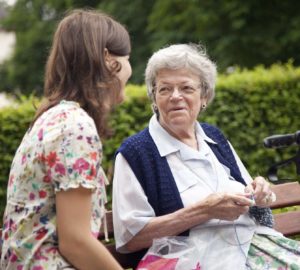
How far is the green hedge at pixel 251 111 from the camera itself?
7.48 meters

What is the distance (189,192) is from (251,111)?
4805 millimetres

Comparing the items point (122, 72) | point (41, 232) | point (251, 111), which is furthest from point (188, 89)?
point (251, 111)

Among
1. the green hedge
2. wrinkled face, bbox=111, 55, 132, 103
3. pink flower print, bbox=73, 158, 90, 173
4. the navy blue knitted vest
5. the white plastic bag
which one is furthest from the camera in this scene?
the green hedge

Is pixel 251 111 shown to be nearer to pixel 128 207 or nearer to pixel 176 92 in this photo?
pixel 176 92

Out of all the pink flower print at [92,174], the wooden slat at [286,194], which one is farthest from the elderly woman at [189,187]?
the pink flower print at [92,174]

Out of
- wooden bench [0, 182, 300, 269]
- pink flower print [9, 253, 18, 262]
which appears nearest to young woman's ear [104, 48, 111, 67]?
pink flower print [9, 253, 18, 262]

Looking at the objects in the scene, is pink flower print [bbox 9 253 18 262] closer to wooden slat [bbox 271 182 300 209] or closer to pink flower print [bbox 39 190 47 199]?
pink flower print [bbox 39 190 47 199]

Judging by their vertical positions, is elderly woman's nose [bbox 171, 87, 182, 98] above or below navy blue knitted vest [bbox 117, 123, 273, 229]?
above

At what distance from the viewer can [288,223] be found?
13.8ft

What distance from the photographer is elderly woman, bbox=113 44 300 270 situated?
341 centimetres

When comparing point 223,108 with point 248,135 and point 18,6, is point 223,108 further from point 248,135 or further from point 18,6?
point 18,6

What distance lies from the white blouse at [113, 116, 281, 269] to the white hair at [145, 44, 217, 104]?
0.25 metres

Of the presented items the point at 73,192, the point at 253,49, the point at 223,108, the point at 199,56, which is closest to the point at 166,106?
the point at 199,56

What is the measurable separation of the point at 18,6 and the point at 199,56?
20.0 metres
